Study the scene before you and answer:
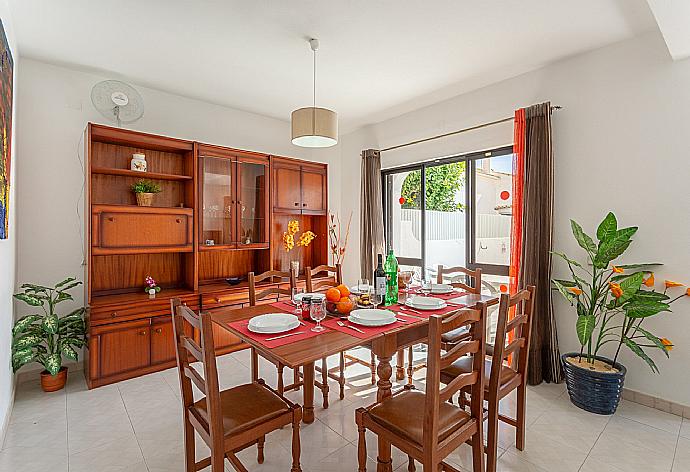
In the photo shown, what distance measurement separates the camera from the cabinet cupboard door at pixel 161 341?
10.3 feet

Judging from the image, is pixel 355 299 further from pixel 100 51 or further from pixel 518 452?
pixel 100 51

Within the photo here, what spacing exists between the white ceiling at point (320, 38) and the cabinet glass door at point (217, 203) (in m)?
0.79

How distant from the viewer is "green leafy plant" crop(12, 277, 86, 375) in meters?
2.56

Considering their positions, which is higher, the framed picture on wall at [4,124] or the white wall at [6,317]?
the framed picture on wall at [4,124]

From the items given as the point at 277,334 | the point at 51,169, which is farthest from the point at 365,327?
the point at 51,169

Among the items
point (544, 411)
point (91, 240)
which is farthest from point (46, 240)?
point (544, 411)

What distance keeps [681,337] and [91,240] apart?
4553 millimetres

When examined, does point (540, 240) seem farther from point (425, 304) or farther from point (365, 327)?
point (365, 327)

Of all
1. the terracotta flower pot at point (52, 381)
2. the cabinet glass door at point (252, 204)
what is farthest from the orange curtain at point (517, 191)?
the terracotta flower pot at point (52, 381)

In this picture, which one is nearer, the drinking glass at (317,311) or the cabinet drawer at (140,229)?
the drinking glass at (317,311)

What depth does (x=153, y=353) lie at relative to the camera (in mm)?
3125

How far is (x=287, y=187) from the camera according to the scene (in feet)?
13.9

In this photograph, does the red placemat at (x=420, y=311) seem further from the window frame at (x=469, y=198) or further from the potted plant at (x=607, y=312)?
the window frame at (x=469, y=198)

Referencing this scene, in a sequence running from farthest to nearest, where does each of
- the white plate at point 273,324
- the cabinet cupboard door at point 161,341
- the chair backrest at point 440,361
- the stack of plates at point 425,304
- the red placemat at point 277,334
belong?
1. the cabinet cupboard door at point 161,341
2. the stack of plates at point 425,304
3. the white plate at point 273,324
4. the red placemat at point 277,334
5. the chair backrest at point 440,361
